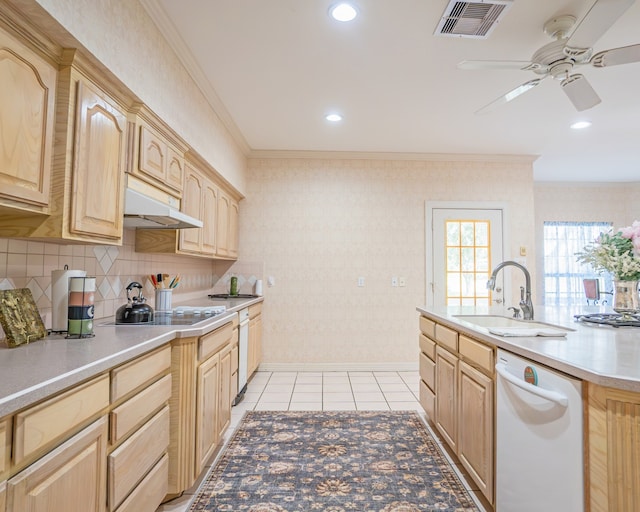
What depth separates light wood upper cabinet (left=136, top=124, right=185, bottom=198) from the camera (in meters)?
2.07

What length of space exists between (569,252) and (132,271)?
6.56m

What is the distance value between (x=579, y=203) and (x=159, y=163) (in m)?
6.65

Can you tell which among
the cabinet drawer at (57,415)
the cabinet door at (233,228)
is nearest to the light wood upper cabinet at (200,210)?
the cabinet door at (233,228)

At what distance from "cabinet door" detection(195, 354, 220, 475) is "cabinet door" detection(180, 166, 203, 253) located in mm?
981

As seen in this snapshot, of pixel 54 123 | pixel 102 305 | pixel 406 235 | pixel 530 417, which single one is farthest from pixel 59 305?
pixel 406 235

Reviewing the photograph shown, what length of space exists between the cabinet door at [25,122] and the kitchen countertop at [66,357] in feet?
1.78

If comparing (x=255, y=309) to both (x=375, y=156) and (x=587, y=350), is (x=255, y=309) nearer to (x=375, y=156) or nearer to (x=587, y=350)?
(x=375, y=156)

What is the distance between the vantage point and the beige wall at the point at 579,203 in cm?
624

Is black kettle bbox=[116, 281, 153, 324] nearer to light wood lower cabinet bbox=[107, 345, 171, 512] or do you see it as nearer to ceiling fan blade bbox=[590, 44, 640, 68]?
light wood lower cabinet bbox=[107, 345, 171, 512]

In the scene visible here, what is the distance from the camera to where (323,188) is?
4625 mm

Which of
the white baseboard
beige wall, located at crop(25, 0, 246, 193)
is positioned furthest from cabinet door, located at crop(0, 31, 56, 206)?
the white baseboard

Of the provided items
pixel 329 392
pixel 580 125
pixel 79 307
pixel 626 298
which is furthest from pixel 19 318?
pixel 580 125

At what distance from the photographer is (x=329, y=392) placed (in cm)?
372

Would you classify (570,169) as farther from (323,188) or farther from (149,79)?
(149,79)
